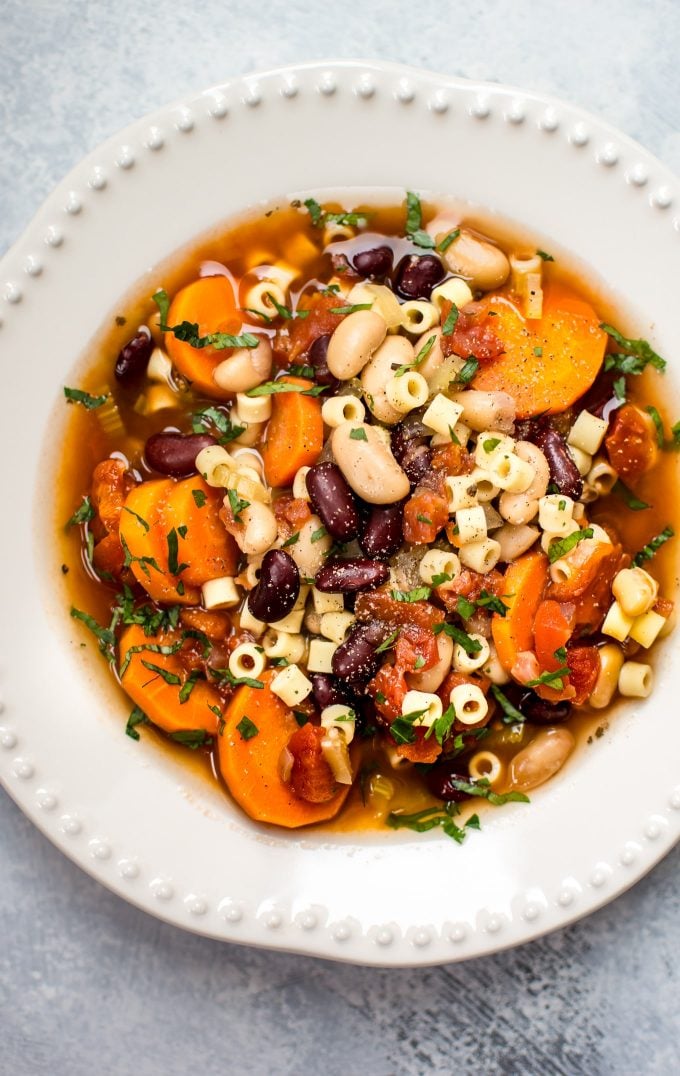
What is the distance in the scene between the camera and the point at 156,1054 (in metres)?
2.66

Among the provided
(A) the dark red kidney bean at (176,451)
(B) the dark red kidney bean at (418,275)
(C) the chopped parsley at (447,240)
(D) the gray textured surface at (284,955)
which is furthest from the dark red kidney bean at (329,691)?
(C) the chopped parsley at (447,240)

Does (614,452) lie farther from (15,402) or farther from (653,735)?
(15,402)

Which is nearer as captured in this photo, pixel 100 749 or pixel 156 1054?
pixel 100 749

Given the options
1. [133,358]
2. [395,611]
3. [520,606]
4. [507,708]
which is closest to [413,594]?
[395,611]

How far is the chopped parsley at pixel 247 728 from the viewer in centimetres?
249

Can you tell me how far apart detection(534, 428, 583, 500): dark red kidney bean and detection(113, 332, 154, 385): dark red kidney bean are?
3.43 ft

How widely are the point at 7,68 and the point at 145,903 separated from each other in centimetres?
222

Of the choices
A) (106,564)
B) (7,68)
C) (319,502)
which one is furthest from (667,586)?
(7,68)

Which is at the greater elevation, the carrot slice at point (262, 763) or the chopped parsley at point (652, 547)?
the chopped parsley at point (652, 547)

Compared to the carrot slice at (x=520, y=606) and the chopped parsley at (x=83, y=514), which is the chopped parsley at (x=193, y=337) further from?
the carrot slice at (x=520, y=606)

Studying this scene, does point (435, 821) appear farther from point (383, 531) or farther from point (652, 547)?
point (652, 547)

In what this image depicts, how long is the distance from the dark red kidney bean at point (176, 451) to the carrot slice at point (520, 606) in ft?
2.80

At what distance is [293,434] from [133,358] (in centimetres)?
45

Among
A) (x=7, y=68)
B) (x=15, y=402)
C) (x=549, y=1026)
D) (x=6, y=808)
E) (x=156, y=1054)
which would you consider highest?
(x=7, y=68)
